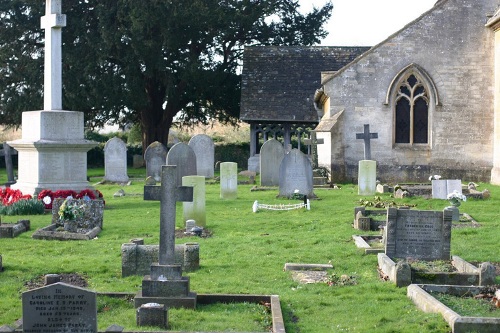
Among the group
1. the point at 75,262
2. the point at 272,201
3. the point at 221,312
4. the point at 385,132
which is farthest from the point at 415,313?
the point at 385,132

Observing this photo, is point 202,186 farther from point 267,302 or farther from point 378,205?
point 267,302

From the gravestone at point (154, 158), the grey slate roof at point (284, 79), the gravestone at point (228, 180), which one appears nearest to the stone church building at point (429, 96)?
the gravestone at point (154, 158)

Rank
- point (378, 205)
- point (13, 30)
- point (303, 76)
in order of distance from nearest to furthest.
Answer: point (378, 205) < point (303, 76) < point (13, 30)

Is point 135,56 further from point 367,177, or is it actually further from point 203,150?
point 367,177

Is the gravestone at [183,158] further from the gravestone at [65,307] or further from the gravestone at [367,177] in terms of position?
the gravestone at [65,307]

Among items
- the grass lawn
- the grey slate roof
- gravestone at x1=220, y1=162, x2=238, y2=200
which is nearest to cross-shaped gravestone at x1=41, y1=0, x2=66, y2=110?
the grass lawn

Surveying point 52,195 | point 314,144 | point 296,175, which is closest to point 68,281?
point 52,195

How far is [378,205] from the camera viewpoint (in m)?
19.6

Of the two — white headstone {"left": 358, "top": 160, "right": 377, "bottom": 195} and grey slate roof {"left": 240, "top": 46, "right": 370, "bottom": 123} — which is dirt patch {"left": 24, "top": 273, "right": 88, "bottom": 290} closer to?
white headstone {"left": 358, "top": 160, "right": 377, "bottom": 195}

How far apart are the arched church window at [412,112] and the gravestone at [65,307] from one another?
2292 centimetres

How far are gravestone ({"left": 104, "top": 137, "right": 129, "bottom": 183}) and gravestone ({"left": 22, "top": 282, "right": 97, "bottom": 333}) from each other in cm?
2285

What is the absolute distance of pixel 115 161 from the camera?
99.7 feet

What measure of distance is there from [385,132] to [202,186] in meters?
13.7

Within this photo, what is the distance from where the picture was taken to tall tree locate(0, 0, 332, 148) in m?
40.2
